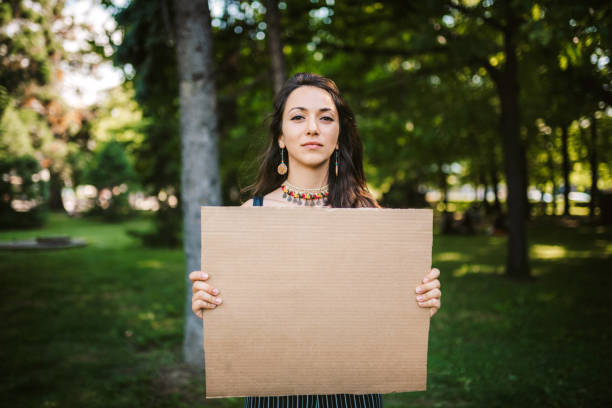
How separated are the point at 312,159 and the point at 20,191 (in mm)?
6484

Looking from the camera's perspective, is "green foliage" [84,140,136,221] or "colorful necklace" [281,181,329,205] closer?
"colorful necklace" [281,181,329,205]

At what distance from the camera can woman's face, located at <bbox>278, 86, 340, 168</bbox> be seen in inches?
73.4

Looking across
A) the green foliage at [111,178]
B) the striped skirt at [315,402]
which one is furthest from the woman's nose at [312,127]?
the green foliage at [111,178]

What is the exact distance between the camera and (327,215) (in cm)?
151

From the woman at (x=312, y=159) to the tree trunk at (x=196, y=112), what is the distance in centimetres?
200

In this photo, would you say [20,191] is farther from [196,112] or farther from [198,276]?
A: [198,276]

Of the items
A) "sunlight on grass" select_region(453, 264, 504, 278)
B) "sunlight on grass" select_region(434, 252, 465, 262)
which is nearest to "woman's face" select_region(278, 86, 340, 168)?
"sunlight on grass" select_region(453, 264, 504, 278)

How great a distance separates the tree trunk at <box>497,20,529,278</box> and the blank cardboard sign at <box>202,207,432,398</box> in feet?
22.8

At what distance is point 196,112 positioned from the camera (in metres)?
3.96

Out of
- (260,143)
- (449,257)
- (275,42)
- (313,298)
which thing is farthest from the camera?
(449,257)

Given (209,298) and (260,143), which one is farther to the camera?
(260,143)

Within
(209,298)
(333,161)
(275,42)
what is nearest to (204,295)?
(209,298)

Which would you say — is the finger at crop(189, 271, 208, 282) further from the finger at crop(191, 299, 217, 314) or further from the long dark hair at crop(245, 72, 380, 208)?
the long dark hair at crop(245, 72, 380, 208)

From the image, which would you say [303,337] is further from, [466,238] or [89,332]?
[466,238]
